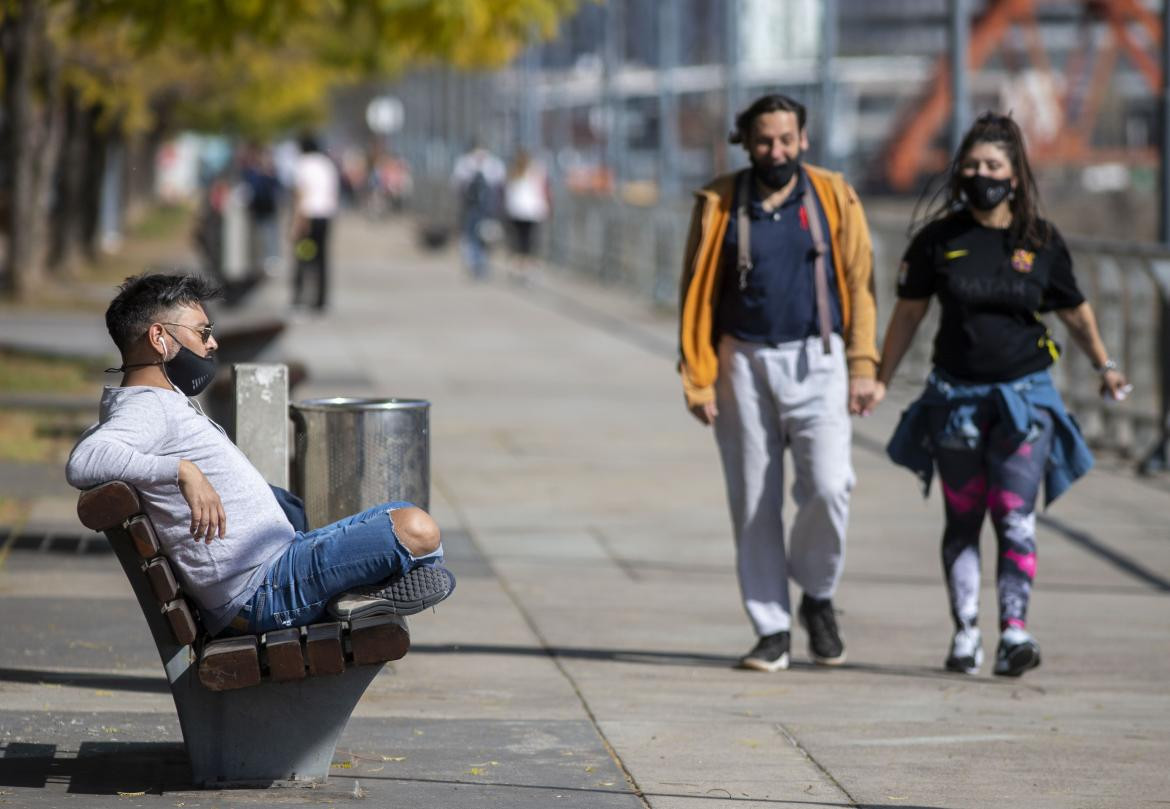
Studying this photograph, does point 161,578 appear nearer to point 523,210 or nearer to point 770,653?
point 770,653

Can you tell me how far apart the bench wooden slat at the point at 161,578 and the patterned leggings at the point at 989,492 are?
112 inches

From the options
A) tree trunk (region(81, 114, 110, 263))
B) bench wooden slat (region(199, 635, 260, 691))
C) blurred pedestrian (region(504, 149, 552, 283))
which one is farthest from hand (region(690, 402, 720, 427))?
tree trunk (region(81, 114, 110, 263))

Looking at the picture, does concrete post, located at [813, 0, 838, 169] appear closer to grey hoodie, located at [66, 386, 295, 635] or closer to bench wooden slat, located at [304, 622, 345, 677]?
grey hoodie, located at [66, 386, 295, 635]

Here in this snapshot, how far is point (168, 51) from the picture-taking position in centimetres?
2442

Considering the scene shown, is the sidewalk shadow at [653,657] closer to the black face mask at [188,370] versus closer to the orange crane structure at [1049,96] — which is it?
the black face mask at [188,370]

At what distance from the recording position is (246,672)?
5141 mm

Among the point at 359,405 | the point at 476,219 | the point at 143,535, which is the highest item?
the point at 359,405

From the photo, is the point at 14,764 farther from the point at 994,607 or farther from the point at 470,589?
the point at 994,607

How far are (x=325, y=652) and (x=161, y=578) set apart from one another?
419 mm

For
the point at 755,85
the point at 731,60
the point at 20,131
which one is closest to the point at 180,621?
the point at 20,131

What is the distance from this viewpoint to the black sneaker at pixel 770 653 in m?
7.11

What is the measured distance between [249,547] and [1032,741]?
2.32m

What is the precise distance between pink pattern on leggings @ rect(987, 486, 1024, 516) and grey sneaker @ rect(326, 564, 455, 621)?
2478mm

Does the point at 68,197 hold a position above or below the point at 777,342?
below
